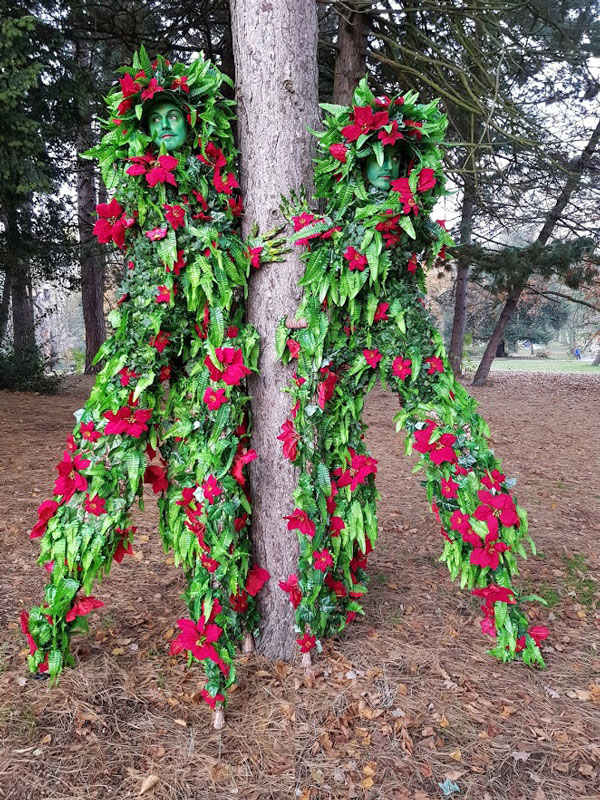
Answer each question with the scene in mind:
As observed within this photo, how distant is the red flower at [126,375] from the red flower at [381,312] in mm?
959

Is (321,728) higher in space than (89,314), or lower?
lower

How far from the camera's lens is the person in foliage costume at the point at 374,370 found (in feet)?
6.26

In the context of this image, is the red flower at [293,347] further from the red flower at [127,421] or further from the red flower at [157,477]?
the red flower at [157,477]

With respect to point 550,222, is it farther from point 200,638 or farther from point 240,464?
point 200,638

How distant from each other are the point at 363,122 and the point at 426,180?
0.30 meters

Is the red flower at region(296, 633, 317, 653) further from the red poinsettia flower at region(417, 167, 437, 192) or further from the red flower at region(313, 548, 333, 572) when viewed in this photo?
the red poinsettia flower at region(417, 167, 437, 192)

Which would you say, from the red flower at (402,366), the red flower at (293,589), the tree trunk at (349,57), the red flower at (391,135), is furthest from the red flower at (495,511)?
the tree trunk at (349,57)

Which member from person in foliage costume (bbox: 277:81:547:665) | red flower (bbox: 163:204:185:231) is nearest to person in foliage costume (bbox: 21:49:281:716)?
red flower (bbox: 163:204:185:231)

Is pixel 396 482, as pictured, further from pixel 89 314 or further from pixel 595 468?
pixel 89 314

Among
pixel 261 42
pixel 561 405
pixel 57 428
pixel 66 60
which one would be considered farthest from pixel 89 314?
pixel 561 405

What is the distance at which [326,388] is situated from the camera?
208 cm

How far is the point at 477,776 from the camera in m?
1.73

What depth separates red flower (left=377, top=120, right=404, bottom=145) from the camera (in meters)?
1.82

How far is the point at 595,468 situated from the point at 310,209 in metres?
4.99
